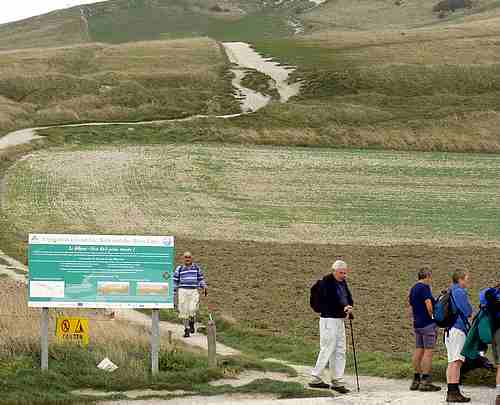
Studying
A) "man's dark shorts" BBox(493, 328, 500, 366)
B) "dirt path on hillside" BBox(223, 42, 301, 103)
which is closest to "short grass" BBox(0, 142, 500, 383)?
"man's dark shorts" BBox(493, 328, 500, 366)

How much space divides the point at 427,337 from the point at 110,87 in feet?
201

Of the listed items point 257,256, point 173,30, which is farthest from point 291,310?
point 173,30

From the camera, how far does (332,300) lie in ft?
49.8

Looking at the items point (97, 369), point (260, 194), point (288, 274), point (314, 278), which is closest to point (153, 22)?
point (260, 194)

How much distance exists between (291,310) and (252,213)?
16.5 meters

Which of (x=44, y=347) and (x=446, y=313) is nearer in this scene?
(x=446, y=313)

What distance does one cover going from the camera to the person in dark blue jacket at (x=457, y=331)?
13.9 metres

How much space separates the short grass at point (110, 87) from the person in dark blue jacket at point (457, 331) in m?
49.4

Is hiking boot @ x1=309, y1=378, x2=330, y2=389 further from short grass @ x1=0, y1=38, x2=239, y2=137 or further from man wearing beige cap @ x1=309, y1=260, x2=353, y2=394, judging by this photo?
short grass @ x1=0, y1=38, x2=239, y2=137

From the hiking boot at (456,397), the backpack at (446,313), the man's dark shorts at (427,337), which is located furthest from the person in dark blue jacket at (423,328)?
the hiking boot at (456,397)

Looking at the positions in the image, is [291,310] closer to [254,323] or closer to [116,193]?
[254,323]

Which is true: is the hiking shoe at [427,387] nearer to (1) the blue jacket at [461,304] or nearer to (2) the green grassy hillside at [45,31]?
(1) the blue jacket at [461,304]

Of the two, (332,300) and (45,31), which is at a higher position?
(45,31)

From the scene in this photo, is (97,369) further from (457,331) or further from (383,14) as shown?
(383,14)
